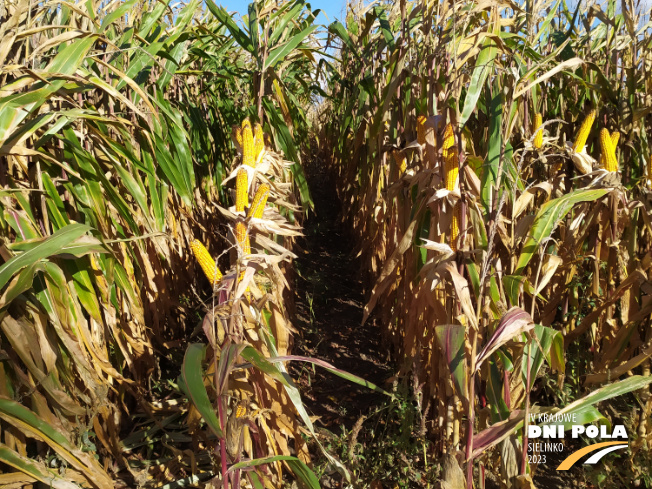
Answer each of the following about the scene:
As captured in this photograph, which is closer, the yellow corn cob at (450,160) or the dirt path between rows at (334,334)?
the yellow corn cob at (450,160)

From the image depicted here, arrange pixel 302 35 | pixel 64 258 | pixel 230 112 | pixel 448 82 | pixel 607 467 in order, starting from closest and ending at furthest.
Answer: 1. pixel 64 258
2. pixel 448 82
3. pixel 607 467
4. pixel 302 35
5. pixel 230 112

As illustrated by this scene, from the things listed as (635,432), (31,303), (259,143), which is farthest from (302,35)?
(635,432)

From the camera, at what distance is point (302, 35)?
9.87 feet

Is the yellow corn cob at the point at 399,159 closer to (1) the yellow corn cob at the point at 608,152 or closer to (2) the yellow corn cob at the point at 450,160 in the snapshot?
(2) the yellow corn cob at the point at 450,160

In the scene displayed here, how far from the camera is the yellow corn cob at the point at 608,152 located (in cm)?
236

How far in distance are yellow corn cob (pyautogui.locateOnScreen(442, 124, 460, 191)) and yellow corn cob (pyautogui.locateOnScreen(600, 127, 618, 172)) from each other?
35.0 inches

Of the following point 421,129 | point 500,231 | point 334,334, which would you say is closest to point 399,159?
point 421,129

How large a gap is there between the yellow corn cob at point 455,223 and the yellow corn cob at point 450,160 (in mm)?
84

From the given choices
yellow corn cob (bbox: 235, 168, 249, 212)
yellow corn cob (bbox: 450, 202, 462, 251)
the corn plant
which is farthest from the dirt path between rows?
yellow corn cob (bbox: 235, 168, 249, 212)

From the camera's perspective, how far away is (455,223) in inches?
76.0

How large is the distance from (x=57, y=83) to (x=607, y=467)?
2.58m

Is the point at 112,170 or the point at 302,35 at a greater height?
the point at 302,35

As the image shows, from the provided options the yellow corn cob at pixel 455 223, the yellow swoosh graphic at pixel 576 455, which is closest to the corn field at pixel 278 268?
the yellow corn cob at pixel 455 223

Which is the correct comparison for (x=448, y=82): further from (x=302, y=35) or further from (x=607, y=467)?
(x=607, y=467)
